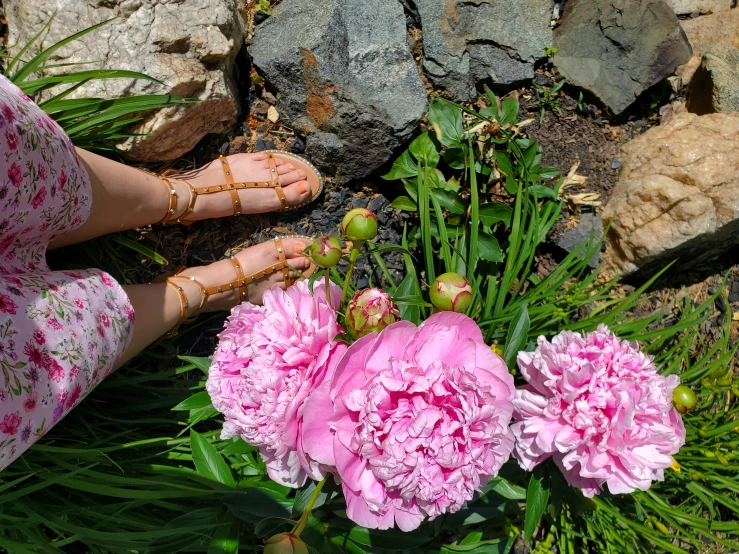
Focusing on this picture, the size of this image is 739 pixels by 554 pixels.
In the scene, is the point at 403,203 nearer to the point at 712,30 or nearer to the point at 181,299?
the point at 181,299

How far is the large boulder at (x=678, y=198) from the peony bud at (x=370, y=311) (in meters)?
1.04

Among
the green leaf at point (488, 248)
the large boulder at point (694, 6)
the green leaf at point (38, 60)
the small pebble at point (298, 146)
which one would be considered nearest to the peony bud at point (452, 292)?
the green leaf at point (488, 248)

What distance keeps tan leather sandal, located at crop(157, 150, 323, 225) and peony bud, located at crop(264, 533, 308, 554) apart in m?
1.09

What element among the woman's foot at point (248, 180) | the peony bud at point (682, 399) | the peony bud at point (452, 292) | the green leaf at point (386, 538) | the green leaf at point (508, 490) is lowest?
the green leaf at point (386, 538)

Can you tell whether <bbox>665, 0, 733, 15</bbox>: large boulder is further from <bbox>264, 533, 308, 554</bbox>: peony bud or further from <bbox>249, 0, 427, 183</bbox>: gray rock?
<bbox>264, 533, 308, 554</bbox>: peony bud

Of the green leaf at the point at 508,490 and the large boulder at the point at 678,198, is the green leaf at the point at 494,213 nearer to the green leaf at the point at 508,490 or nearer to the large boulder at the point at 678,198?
the large boulder at the point at 678,198

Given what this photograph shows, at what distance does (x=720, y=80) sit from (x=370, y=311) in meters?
1.52

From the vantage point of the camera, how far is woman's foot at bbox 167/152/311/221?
60.6 inches

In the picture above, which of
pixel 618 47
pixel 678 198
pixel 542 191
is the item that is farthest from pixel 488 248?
pixel 618 47

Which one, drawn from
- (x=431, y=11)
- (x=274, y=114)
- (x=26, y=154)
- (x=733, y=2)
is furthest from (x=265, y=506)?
(x=733, y=2)

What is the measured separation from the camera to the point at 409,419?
617 millimetres

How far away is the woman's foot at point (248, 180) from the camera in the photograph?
154 centimetres

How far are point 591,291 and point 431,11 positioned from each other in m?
1.02

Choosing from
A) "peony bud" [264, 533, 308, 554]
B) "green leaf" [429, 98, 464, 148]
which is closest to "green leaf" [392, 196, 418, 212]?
"green leaf" [429, 98, 464, 148]
